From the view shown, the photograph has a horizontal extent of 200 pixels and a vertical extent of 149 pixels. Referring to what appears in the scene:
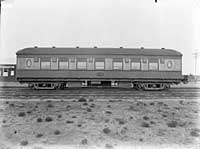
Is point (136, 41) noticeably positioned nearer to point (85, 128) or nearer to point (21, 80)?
point (85, 128)

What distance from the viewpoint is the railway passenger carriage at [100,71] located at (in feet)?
16.8

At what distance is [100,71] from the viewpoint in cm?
545

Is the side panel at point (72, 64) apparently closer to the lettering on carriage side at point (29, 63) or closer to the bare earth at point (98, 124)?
the lettering on carriage side at point (29, 63)

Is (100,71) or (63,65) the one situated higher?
(63,65)

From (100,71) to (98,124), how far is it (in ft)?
8.01

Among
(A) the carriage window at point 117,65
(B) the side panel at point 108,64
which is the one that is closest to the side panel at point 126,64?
(A) the carriage window at point 117,65

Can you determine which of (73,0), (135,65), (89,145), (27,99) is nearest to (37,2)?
(73,0)

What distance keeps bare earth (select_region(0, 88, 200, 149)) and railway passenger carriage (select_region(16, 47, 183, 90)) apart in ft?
4.79

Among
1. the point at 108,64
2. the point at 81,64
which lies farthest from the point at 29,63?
the point at 108,64

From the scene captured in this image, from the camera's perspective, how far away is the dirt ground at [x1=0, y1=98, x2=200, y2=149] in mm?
2918

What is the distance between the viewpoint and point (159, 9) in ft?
11.9

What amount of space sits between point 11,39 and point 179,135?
10.6 feet

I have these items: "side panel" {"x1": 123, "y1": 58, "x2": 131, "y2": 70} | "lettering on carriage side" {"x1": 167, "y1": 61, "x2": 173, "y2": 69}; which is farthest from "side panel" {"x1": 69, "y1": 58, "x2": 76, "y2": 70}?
"lettering on carriage side" {"x1": 167, "y1": 61, "x2": 173, "y2": 69}

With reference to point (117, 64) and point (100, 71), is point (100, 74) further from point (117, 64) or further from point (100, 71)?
point (117, 64)
